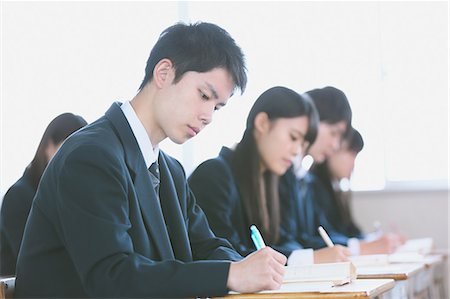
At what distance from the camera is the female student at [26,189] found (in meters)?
2.69

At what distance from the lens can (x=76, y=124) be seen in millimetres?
2691

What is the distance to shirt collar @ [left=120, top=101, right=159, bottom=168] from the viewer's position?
1.81m

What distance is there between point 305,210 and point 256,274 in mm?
2338

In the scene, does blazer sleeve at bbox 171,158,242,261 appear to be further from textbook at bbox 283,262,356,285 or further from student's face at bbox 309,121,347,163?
student's face at bbox 309,121,347,163

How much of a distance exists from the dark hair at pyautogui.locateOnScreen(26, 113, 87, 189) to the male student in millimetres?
733

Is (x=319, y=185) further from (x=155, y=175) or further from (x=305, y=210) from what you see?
(x=155, y=175)

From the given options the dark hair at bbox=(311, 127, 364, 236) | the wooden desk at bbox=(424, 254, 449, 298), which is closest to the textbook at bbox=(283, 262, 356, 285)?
the wooden desk at bbox=(424, 254, 449, 298)

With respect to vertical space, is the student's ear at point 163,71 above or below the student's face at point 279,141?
above

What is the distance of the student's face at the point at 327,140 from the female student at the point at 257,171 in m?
0.74

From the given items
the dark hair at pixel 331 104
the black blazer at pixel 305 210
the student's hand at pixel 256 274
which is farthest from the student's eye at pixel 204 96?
the dark hair at pixel 331 104

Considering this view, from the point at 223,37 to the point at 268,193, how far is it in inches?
49.8

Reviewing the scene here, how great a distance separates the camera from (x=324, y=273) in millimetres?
1888

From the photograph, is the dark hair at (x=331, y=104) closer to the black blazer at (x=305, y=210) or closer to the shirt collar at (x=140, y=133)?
the black blazer at (x=305, y=210)

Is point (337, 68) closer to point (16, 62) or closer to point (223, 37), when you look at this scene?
point (16, 62)
